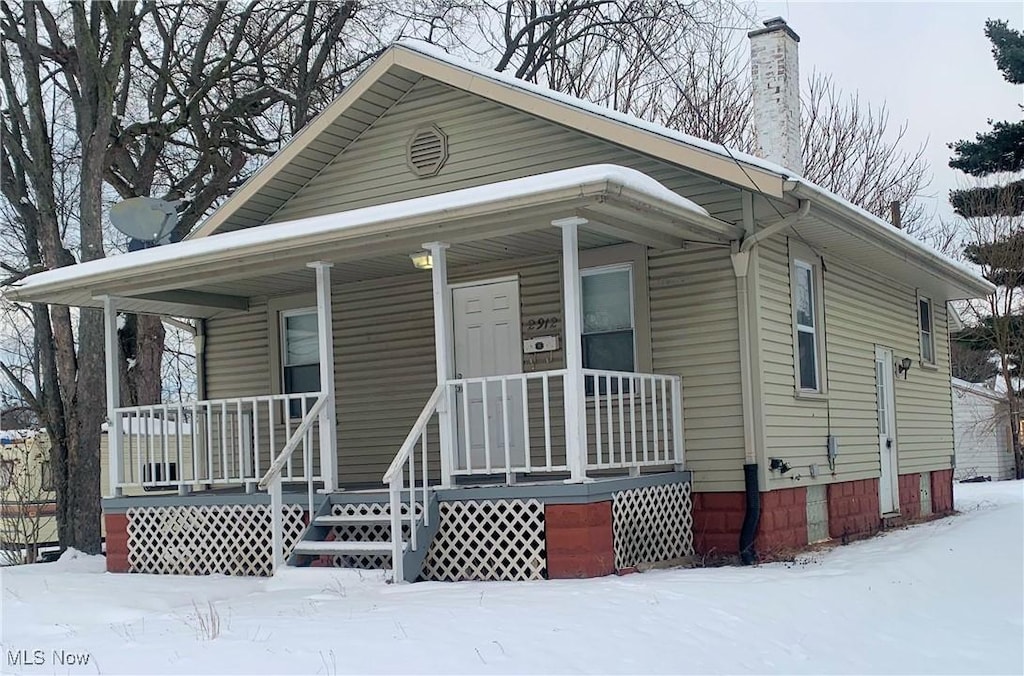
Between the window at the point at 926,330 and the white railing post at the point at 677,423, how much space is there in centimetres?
683

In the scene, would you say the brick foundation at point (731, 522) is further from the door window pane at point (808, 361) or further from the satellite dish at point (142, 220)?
the satellite dish at point (142, 220)

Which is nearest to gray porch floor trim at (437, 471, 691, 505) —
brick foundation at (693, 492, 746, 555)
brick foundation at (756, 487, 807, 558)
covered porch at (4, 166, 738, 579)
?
covered porch at (4, 166, 738, 579)

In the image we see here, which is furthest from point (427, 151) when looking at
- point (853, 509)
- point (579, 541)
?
point (853, 509)

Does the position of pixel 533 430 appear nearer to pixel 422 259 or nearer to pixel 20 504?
pixel 422 259

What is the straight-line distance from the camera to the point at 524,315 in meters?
→ 12.0

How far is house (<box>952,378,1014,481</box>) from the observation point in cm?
3042

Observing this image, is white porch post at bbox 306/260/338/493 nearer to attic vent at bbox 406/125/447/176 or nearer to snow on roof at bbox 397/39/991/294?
attic vent at bbox 406/125/447/176

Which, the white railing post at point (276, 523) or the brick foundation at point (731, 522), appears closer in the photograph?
the white railing post at point (276, 523)

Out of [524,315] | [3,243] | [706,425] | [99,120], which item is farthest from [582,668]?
[3,243]

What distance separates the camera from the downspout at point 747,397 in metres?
10.5

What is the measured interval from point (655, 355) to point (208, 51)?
45.7 feet

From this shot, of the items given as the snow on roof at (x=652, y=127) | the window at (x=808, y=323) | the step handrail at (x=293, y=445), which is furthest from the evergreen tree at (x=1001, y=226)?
the step handrail at (x=293, y=445)

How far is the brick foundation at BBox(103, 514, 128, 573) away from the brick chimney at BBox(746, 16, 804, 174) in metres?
7.92

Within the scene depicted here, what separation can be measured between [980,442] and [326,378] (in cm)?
2466
